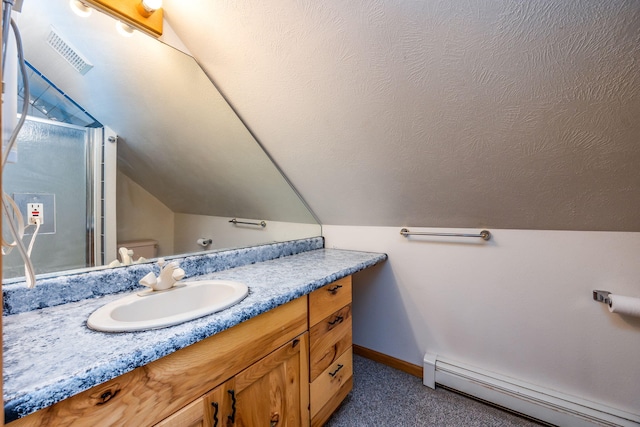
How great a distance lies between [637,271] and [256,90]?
6.03 feet

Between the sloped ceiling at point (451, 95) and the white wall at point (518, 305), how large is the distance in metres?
0.14

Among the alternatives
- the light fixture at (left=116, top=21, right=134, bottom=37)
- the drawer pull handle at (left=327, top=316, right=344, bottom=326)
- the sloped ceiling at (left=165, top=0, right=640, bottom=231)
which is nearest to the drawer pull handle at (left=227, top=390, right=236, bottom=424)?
the drawer pull handle at (left=327, top=316, right=344, bottom=326)

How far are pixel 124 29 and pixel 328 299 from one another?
1.43 meters

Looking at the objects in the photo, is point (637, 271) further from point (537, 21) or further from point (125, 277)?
point (125, 277)

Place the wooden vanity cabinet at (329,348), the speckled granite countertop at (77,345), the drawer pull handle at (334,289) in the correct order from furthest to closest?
the drawer pull handle at (334,289) → the wooden vanity cabinet at (329,348) → the speckled granite countertop at (77,345)

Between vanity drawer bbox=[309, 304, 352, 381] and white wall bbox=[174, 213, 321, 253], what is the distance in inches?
24.0

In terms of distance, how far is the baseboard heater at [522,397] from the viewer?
124 cm

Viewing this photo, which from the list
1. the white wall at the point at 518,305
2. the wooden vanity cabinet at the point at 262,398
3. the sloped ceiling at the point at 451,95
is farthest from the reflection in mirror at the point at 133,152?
the white wall at the point at 518,305

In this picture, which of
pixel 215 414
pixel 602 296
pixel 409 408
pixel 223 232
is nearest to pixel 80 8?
pixel 223 232

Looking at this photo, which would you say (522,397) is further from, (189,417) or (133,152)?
(133,152)

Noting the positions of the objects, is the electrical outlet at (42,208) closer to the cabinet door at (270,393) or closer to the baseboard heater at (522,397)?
the cabinet door at (270,393)

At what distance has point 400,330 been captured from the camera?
71.2 inches

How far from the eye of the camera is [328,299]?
4.22ft

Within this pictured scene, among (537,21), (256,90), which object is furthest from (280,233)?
(537,21)
